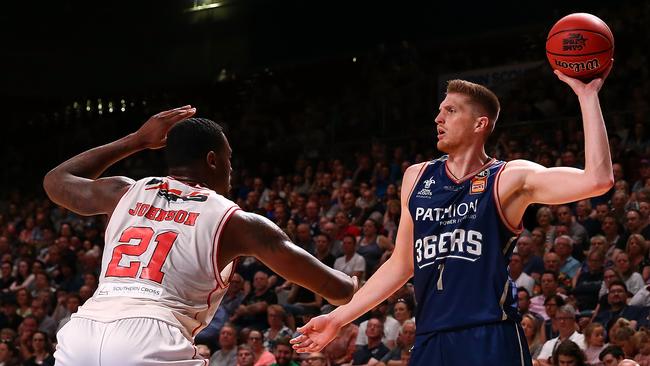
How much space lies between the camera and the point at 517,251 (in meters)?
9.93

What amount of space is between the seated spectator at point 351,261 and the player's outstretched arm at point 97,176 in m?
6.61

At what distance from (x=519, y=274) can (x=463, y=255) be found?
5.90 m

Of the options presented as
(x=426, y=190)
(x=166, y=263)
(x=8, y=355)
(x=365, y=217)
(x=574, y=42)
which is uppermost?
(x=574, y=42)

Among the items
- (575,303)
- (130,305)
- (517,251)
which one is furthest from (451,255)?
(517,251)

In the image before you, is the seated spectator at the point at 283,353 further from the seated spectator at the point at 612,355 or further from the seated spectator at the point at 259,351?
the seated spectator at the point at 612,355

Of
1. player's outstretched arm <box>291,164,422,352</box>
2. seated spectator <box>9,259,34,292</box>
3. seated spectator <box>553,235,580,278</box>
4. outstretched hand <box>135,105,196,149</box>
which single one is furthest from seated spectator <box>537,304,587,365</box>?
seated spectator <box>9,259,34,292</box>

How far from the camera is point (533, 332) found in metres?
8.44

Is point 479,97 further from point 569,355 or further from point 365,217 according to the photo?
point 365,217

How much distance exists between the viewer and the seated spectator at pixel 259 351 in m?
9.55

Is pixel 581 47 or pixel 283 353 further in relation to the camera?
pixel 283 353

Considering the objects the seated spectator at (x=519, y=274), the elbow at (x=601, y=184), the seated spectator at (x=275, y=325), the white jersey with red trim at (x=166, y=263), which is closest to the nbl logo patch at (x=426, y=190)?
the elbow at (x=601, y=184)

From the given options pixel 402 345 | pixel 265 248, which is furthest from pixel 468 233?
pixel 402 345

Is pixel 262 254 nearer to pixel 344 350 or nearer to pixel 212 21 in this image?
pixel 344 350

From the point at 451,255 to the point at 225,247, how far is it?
94 centimetres
